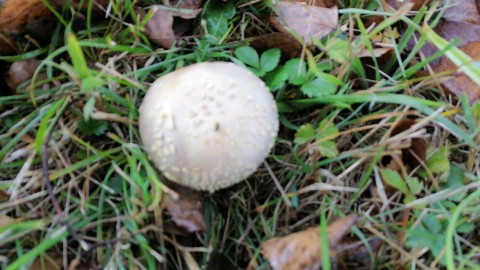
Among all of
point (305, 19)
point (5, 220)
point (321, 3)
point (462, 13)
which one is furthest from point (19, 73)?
point (462, 13)

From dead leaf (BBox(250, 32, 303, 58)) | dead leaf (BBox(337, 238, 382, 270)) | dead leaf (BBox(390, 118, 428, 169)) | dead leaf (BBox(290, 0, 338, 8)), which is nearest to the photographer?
dead leaf (BBox(337, 238, 382, 270))

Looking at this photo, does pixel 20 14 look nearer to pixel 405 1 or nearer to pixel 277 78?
pixel 277 78

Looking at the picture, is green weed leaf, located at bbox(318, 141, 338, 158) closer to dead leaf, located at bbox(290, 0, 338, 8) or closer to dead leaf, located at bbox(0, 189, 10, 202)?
dead leaf, located at bbox(290, 0, 338, 8)

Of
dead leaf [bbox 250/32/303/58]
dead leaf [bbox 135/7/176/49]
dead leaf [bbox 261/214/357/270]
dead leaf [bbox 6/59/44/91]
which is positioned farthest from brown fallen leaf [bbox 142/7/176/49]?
dead leaf [bbox 261/214/357/270]

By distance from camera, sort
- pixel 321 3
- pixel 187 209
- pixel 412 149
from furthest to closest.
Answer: pixel 321 3
pixel 412 149
pixel 187 209

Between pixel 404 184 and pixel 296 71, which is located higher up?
pixel 296 71

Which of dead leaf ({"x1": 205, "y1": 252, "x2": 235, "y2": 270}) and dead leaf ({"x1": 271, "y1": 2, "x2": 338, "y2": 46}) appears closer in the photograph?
dead leaf ({"x1": 205, "y1": 252, "x2": 235, "y2": 270})
